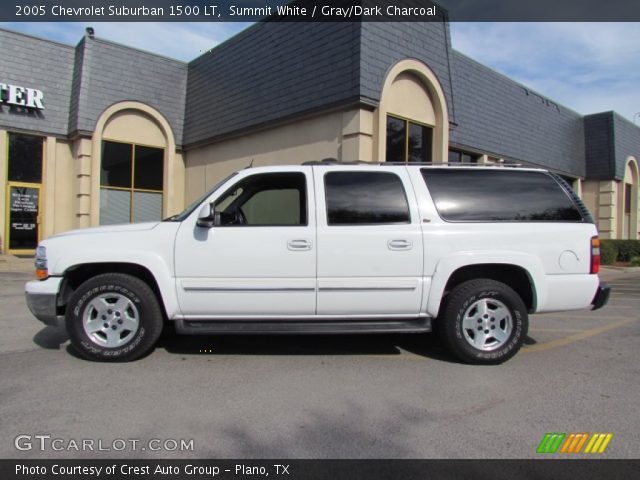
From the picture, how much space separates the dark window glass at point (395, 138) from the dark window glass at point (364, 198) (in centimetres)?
679

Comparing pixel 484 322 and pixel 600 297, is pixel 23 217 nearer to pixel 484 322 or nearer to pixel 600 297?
pixel 484 322

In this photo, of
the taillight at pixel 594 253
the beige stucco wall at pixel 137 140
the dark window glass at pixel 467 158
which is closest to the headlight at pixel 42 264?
the taillight at pixel 594 253

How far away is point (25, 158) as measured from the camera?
14.5 metres

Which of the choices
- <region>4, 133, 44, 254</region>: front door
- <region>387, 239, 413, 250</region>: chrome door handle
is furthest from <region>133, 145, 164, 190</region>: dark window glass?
<region>387, 239, 413, 250</region>: chrome door handle

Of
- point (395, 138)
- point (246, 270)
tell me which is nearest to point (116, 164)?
point (395, 138)

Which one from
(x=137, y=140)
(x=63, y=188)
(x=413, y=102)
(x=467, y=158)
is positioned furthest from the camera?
(x=467, y=158)

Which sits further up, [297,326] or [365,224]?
[365,224]

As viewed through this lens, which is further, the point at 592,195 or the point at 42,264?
the point at 592,195

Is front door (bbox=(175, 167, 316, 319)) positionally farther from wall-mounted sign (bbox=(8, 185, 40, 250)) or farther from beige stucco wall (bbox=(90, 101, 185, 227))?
wall-mounted sign (bbox=(8, 185, 40, 250))

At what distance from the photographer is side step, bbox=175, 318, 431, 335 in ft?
15.1

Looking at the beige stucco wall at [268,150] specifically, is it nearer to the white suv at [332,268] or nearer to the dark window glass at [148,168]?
the dark window glass at [148,168]

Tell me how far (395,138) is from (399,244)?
24.5 ft

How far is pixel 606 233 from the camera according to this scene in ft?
72.6
